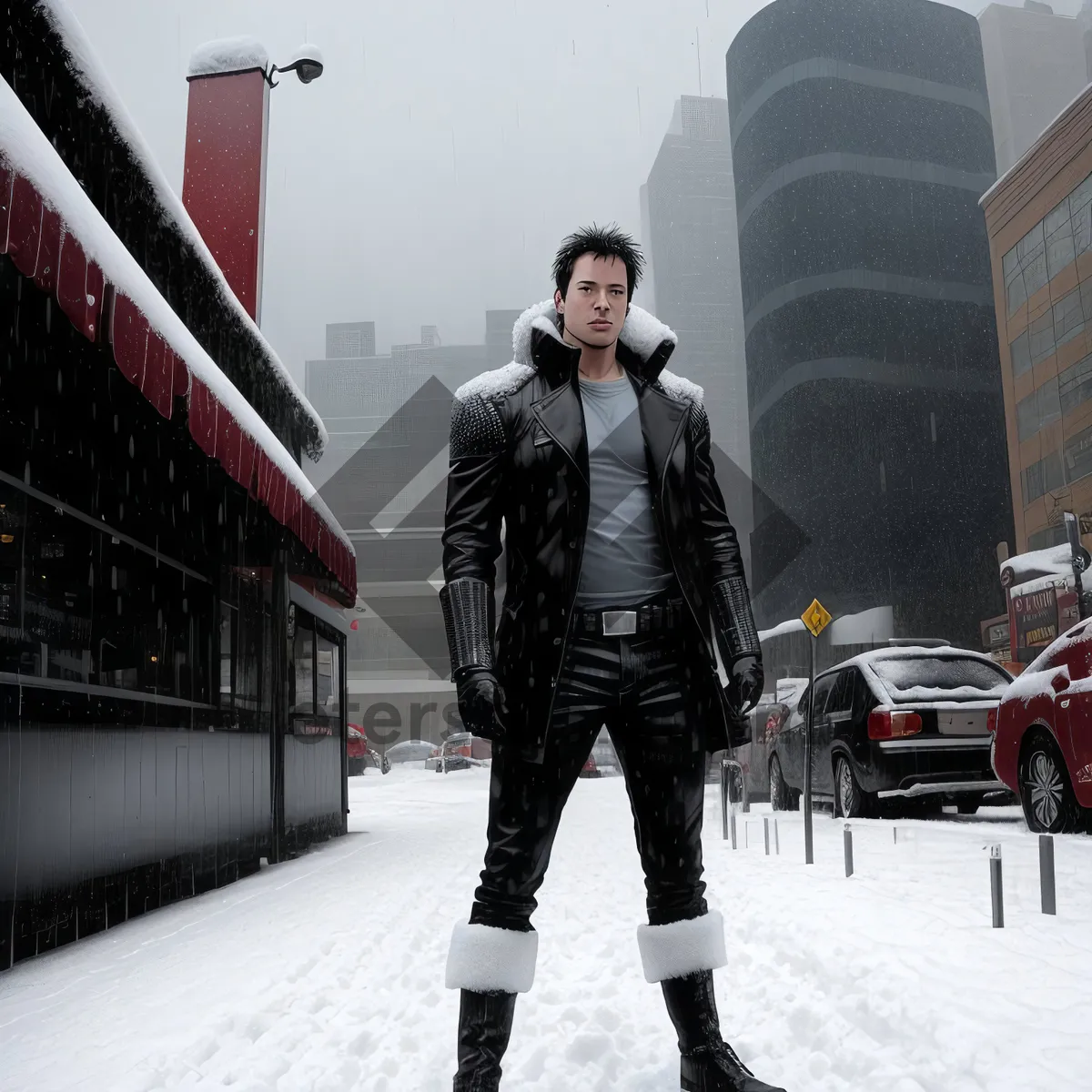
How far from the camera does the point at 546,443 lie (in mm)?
2730

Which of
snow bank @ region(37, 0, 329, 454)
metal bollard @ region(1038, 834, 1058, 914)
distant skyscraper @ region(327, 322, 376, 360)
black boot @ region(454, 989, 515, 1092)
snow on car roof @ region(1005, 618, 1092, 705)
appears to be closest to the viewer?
black boot @ region(454, 989, 515, 1092)

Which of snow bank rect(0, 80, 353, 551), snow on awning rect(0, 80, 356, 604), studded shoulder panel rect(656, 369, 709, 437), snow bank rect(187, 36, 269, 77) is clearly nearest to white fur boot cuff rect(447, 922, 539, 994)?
studded shoulder panel rect(656, 369, 709, 437)

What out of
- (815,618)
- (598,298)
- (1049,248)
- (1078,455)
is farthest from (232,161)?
(1049,248)

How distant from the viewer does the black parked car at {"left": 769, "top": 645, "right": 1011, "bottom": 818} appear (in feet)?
32.8

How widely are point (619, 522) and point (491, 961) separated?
1089 mm

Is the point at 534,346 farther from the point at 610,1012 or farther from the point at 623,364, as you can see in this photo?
the point at 610,1012

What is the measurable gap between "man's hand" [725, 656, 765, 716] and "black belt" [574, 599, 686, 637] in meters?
0.21

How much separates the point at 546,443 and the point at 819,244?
258 ft

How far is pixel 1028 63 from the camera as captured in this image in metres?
165

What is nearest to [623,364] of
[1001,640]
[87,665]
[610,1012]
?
[610,1012]

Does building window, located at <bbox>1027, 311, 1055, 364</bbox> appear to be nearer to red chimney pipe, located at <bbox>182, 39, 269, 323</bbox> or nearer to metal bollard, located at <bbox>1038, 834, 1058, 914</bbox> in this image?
red chimney pipe, located at <bbox>182, 39, 269, 323</bbox>

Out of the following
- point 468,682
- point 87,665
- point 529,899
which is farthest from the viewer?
point 87,665

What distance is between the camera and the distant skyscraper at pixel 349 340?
7013 inches

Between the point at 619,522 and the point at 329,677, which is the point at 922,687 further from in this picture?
the point at 619,522
